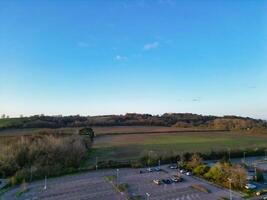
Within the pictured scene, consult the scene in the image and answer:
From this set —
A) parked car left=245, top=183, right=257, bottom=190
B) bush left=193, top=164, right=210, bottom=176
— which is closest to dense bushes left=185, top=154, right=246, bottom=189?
bush left=193, top=164, right=210, bottom=176

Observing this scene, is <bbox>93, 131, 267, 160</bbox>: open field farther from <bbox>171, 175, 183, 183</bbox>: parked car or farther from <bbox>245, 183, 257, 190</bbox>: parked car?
<bbox>245, 183, 257, 190</bbox>: parked car

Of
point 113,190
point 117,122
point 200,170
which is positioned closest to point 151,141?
point 117,122

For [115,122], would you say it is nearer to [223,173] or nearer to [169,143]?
[169,143]

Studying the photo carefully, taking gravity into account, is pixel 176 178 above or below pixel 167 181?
above

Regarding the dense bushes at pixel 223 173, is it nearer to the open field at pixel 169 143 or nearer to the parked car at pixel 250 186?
the parked car at pixel 250 186

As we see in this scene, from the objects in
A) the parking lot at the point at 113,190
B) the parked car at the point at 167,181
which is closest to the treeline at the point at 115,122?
the parking lot at the point at 113,190

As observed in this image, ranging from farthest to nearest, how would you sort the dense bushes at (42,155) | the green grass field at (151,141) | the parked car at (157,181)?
the green grass field at (151,141), the dense bushes at (42,155), the parked car at (157,181)
